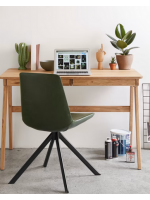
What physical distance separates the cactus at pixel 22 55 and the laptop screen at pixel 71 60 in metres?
0.46

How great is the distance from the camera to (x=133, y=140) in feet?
12.0

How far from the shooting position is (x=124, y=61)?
328 centimetres

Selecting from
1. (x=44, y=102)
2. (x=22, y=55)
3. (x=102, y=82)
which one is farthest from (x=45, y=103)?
(x=22, y=55)

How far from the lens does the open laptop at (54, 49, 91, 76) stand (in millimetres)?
3021

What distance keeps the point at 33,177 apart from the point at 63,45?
150 centimetres

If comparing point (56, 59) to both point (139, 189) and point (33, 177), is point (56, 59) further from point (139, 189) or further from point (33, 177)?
point (139, 189)

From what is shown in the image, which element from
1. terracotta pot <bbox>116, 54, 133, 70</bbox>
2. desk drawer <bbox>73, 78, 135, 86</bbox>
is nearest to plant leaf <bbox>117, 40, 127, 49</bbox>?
terracotta pot <bbox>116, 54, 133, 70</bbox>

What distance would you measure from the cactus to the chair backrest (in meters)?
0.88

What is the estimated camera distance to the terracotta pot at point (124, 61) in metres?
3.27

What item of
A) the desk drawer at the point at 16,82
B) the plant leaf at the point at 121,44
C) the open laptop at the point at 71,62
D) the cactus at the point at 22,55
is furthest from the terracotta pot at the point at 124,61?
the cactus at the point at 22,55

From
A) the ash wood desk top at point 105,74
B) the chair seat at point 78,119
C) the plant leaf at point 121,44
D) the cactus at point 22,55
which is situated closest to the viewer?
the chair seat at point 78,119

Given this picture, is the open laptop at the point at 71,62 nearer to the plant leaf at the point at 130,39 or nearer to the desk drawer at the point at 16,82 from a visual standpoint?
the desk drawer at the point at 16,82

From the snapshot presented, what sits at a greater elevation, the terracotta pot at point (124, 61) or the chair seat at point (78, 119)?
the terracotta pot at point (124, 61)

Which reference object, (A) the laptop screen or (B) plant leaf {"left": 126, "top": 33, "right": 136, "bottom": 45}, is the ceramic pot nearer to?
(A) the laptop screen
